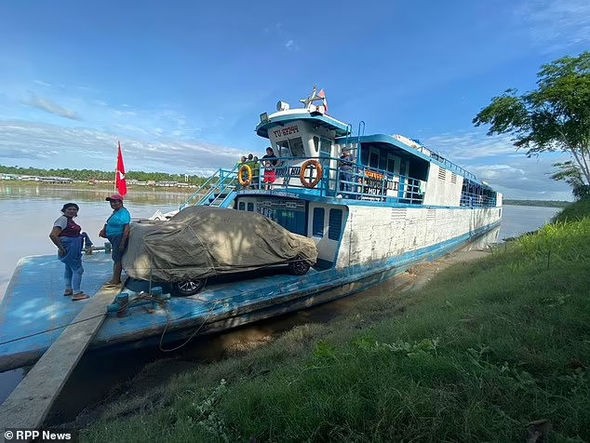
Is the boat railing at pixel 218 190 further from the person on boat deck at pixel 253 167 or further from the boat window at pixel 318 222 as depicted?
the boat window at pixel 318 222

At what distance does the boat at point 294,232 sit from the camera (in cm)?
500

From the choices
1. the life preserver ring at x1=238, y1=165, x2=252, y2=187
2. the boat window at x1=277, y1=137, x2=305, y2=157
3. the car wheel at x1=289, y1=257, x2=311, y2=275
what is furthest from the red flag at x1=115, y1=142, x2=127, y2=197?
the boat window at x1=277, y1=137, x2=305, y2=157

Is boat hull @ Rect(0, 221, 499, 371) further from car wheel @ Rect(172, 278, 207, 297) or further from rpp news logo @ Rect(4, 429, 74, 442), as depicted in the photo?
rpp news logo @ Rect(4, 429, 74, 442)

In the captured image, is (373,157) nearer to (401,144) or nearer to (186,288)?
(401,144)

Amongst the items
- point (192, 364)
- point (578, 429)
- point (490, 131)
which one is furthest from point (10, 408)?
point (490, 131)

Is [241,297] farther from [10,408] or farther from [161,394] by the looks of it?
[10,408]

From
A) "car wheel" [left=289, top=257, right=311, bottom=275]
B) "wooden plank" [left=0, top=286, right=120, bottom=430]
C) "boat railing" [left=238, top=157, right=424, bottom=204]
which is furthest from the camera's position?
"boat railing" [left=238, top=157, right=424, bottom=204]

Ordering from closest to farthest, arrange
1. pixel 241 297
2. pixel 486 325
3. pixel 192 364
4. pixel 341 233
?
pixel 486 325 → pixel 192 364 → pixel 241 297 → pixel 341 233

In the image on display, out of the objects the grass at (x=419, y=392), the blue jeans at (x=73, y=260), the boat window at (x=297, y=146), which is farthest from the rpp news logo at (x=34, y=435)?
the boat window at (x=297, y=146)

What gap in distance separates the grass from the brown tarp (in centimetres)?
220

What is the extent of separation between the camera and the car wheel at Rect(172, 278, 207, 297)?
601 centimetres

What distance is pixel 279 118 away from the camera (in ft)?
36.2

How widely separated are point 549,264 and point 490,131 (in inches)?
586

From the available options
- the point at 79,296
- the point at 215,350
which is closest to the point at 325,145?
the point at 215,350
